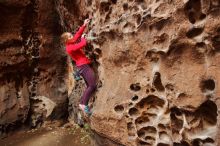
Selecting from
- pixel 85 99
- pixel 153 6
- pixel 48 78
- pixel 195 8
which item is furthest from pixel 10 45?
pixel 195 8

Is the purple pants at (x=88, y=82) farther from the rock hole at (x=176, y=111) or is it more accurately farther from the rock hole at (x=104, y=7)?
the rock hole at (x=176, y=111)

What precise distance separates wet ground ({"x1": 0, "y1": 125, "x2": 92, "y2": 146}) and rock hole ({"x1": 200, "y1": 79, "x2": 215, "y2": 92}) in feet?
8.05

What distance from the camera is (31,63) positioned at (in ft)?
20.0

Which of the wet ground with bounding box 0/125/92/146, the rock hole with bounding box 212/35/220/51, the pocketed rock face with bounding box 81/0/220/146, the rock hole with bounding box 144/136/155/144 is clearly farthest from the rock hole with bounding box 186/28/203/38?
the wet ground with bounding box 0/125/92/146

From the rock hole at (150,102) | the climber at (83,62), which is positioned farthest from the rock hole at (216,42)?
the climber at (83,62)

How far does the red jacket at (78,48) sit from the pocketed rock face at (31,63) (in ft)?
5.36

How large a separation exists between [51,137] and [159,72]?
2.88m

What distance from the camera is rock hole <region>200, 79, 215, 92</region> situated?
9.05 ft

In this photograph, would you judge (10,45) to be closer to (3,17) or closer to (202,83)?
(3,17)

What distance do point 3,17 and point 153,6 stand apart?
3371mm

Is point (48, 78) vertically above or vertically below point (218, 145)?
above

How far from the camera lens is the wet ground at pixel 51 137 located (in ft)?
16.7

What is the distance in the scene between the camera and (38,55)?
612 cm

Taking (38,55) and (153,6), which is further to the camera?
(38,55)
